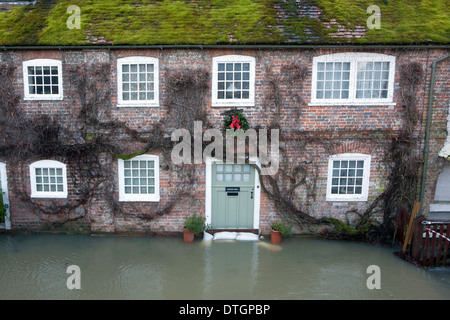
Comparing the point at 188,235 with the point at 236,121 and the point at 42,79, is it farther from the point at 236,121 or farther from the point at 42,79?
the point at 42,79

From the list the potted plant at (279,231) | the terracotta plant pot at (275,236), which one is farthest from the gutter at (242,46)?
the terracotta plant pot at (275,236)

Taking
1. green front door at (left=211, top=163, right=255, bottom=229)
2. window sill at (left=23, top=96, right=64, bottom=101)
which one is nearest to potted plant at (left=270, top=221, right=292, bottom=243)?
green front door at (left=211, top=163, right=255, bottom=229)

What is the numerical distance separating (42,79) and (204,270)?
695 cm

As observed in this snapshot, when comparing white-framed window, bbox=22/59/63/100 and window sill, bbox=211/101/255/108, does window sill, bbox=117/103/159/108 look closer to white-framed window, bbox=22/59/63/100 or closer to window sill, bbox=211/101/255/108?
window sill, bbox=211/101/255/108

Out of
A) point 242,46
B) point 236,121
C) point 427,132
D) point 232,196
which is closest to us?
point 242,46

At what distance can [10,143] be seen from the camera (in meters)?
9.45

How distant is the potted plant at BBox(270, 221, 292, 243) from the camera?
30.4 feet

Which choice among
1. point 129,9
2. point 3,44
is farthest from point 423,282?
point 3,44

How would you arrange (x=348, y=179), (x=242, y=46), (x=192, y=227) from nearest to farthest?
1. (x=242, y=46)
2. (x=192, y=227)
3. (x=348, y=179)

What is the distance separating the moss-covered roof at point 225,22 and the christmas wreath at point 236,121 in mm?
1952

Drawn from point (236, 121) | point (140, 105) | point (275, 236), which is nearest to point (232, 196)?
point (275, 236)

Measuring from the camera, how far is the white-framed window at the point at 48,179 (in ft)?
31.4

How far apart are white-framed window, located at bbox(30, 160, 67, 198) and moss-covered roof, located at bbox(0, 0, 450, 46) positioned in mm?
3434

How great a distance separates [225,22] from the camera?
9.46 meters
